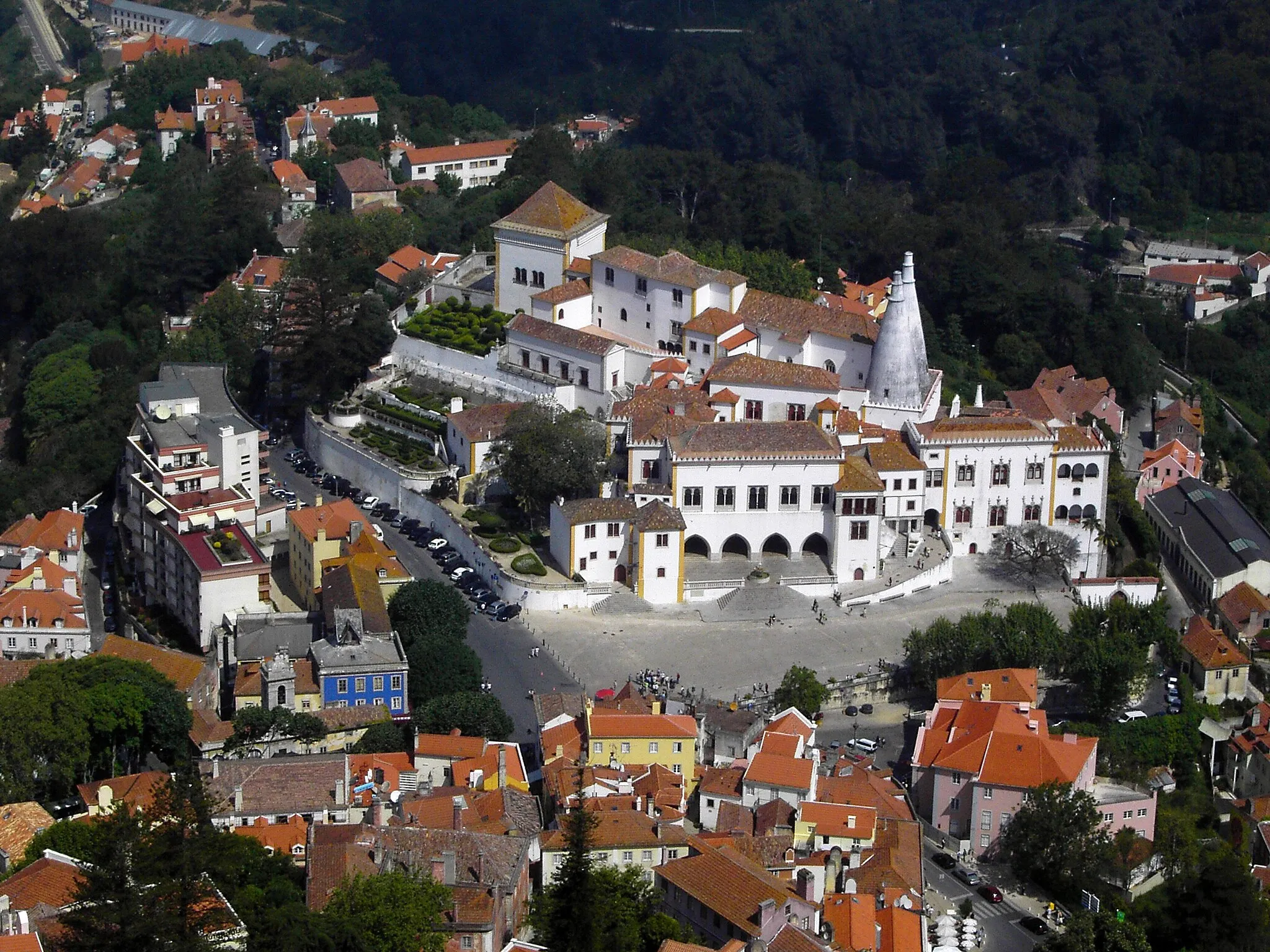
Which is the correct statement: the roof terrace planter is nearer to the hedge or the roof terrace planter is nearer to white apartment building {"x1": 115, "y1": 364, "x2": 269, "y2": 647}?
white apartment building {"x1": 115, "y1": 364, "x2": 269, "y2": 647}

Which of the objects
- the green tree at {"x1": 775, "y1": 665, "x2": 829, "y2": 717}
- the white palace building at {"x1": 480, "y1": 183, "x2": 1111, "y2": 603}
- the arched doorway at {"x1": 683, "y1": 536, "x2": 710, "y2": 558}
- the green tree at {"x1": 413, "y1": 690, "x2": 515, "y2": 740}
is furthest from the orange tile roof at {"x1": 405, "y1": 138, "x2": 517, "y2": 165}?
the green tree at {"x1": 413, "y1": 690, "x2": 515, "y2": 740}

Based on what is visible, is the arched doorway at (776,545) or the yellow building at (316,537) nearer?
the yellow building at (316,537)

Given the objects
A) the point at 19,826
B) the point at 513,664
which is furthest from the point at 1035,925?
the point at 19,826

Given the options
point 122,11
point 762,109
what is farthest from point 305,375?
point 122,11

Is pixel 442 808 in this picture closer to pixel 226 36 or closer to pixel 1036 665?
pixel 1036 665

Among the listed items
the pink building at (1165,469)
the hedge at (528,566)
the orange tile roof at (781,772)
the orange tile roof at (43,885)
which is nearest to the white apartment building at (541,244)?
the hedge at (528,566)

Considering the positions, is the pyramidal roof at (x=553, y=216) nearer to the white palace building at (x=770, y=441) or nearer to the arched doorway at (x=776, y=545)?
the white palace building at (x=770, y=441)

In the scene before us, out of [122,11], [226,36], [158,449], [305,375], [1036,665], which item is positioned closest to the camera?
[1036,665]
